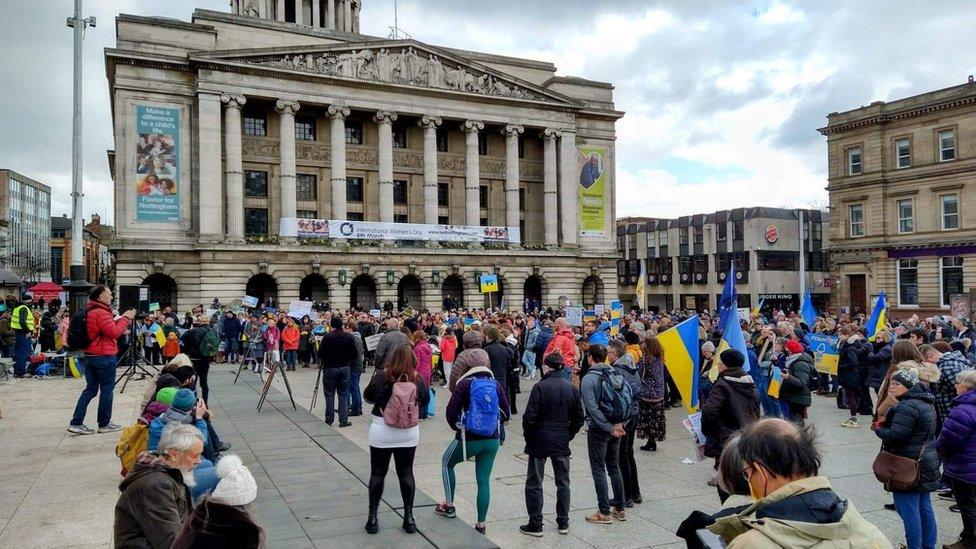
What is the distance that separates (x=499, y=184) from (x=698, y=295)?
25.9 meters

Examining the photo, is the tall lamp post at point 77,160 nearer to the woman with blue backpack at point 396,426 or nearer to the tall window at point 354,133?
the woman with blue backpack at point 396,426

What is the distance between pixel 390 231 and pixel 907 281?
116ft

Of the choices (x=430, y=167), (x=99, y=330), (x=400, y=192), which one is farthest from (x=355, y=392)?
(x=400, y=192)

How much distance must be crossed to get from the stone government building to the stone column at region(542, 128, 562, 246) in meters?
0.16

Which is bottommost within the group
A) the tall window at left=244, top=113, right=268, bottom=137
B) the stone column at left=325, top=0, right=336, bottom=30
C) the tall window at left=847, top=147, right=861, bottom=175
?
the tall window at left=847, top=147, right=861, bottom=175

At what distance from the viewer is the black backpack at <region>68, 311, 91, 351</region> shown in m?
10.6

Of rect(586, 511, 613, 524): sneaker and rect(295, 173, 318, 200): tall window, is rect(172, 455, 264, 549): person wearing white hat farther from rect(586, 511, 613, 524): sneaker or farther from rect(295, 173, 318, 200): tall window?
rect(295, 173, 318, 200): tall window

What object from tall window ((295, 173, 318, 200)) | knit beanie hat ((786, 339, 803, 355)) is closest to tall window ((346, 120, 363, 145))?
tall window ((295, 173, 318, 200))

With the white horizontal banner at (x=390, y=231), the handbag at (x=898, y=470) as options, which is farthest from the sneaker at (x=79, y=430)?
the white horizontal banner at (x=390, y=231)

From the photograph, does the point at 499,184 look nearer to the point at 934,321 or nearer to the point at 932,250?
the point at 932,250

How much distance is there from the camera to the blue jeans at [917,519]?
6.38 m

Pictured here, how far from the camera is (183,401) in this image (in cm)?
675

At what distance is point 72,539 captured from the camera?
6.88 m

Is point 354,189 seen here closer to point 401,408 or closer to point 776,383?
point 776,383
